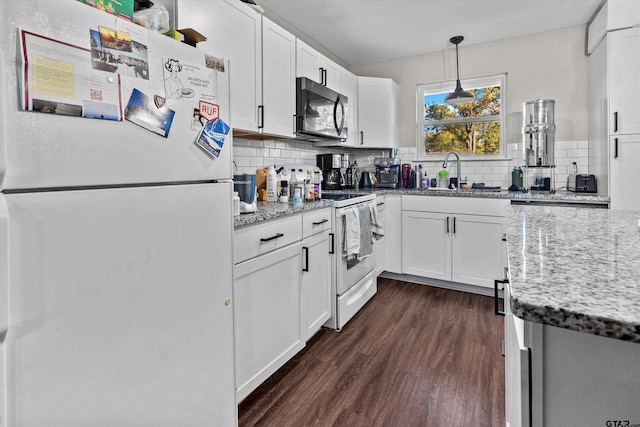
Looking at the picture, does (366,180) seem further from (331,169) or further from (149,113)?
(149,113)

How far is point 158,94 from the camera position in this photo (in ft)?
3.39

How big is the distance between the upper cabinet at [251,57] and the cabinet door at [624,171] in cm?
243

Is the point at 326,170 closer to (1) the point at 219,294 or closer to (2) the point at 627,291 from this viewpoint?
(1) the point at 219,294

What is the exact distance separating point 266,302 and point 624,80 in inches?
119

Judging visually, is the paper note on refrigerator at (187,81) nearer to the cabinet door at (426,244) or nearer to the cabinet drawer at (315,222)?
the cabinet drawer at (315,222)

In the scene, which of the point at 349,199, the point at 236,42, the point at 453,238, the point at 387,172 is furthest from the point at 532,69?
the point at 236,42

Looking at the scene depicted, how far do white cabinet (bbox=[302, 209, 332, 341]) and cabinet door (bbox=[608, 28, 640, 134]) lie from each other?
2305 millimetres

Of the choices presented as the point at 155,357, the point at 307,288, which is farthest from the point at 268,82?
the point at 155,357

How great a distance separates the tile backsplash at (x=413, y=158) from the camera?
2654 mm

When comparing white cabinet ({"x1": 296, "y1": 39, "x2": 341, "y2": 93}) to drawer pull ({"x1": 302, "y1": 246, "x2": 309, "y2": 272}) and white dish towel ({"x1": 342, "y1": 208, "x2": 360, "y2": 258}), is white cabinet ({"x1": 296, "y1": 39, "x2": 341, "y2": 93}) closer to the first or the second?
white dish towel ({"x1": 342, "y1": 208, "x2": 360, "y2": 258})

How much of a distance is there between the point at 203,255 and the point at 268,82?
1.43m

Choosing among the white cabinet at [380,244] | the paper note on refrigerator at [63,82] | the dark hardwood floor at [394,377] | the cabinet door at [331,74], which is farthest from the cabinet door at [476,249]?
the paper note on refrigerator at [63,82]

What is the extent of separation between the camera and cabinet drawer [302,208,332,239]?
6.85 feet

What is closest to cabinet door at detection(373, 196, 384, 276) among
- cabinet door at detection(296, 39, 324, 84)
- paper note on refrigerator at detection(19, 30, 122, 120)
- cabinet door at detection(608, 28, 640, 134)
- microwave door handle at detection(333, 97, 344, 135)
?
microwave door handle at detection(333, 97, 344, 135)
